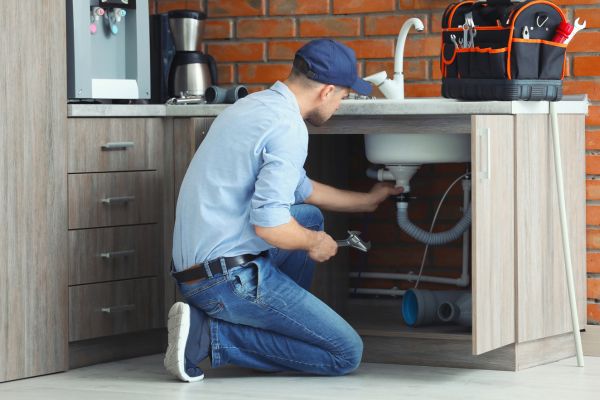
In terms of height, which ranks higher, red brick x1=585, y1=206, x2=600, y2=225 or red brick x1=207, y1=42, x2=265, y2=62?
red brick x1=207, y1=42, x2=265, y2=62

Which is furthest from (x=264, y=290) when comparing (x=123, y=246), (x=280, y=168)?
(x=123, y=246)

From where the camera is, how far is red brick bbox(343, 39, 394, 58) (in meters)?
3.96

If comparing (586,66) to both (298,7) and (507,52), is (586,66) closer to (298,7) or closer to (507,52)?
(507,52)

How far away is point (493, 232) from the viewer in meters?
3.11

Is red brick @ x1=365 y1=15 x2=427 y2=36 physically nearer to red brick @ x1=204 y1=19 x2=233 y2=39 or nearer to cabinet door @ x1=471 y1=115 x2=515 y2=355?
red brick @ x1=204 y1=19 x2=233 y2=39

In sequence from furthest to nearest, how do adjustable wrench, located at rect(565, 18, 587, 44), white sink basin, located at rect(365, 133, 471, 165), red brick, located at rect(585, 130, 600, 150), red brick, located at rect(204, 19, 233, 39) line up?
red brick, located at rect(204, 19, 233, 39) < red brick, located at rect(585, 130, 600, 150) < white sink basin, located at rect(365, 133, 471, 165) < adjustable wrench, located at rect(565, 18, 587, 44)

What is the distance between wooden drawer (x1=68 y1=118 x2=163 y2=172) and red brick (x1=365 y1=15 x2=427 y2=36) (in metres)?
0.82

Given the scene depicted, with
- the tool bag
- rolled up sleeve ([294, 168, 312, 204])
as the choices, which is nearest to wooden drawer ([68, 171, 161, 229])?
rolled up sleeve ([294, 168, 312, 204])

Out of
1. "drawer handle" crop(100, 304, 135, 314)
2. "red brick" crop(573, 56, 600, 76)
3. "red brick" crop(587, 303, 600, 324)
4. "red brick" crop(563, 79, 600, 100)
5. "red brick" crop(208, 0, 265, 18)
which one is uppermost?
"red brick" crop(208, 0, 265, 18)

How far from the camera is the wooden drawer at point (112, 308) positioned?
3389 millimetres

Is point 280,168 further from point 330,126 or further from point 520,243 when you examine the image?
point 520,243

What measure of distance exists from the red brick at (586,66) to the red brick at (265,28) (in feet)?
3.16

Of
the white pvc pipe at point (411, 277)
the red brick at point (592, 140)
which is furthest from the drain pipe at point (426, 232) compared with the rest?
the red brick at point (592, 140)

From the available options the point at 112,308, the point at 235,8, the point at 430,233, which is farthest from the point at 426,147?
the point at 235,8
